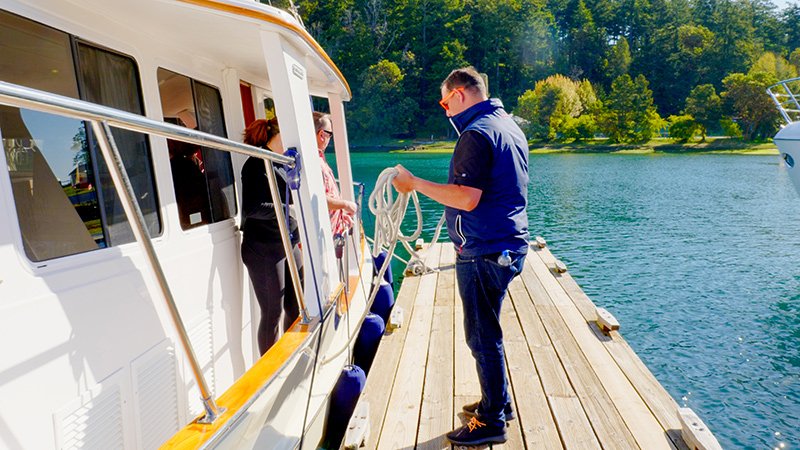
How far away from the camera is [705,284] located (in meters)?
7.52

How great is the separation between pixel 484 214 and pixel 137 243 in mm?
1539

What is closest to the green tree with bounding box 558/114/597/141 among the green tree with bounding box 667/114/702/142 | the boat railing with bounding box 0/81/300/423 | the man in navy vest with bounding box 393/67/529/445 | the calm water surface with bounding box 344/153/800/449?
the green tree with bounding box 667/114/702/142

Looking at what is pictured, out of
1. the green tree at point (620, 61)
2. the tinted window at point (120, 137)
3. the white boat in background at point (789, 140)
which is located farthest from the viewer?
the green tree at point (620, 61)

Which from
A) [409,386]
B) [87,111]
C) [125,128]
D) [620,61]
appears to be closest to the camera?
[87,111]

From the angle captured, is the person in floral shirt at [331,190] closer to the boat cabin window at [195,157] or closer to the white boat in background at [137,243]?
the white boat in background at [137,243]

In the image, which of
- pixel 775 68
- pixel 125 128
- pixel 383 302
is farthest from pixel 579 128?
pixel 125 128

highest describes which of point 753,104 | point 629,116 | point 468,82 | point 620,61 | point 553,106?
point 620,61

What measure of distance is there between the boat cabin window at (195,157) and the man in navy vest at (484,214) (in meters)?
1.19

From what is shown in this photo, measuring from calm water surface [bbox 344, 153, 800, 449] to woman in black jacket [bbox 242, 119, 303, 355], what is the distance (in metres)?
3.71

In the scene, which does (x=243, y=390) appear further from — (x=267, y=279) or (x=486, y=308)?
(x=486, y=308)

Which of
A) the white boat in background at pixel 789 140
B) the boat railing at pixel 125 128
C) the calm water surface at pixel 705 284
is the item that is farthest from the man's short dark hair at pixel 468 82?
the white boat in background at pixel 789 140

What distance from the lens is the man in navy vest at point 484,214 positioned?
218 cm

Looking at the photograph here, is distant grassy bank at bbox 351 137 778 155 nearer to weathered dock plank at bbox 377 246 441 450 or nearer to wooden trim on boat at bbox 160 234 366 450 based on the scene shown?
weathered dock plank at bbox 377 246 441 450

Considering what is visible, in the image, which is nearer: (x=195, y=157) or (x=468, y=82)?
(x=468, y=82)
